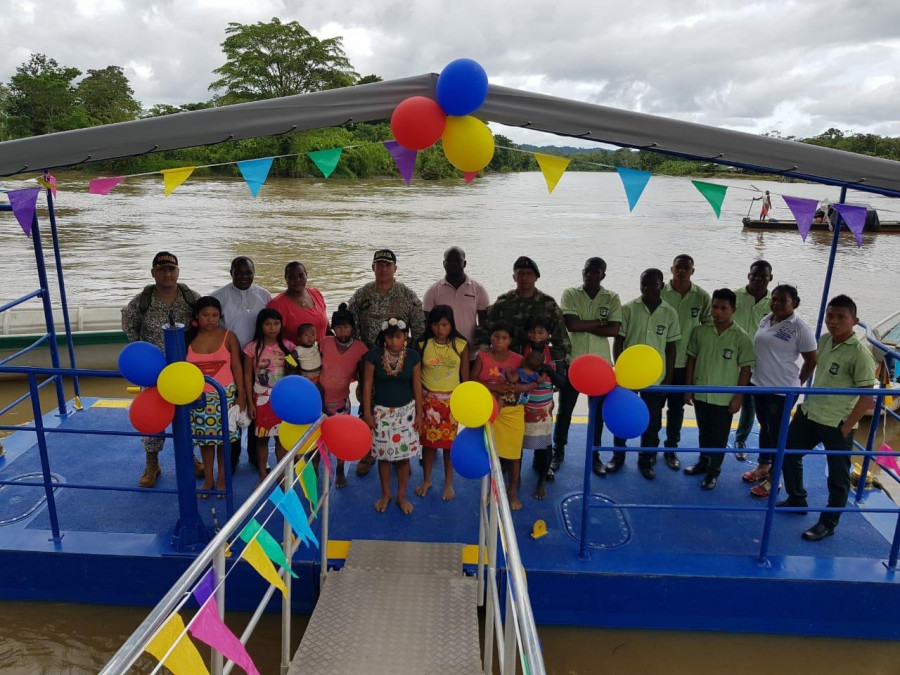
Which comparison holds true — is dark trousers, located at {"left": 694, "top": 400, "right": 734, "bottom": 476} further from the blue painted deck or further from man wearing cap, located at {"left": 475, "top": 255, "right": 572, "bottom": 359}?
man wearing cap, located at {"left": 475, "top": 255, "right": 572, "bottom": 359}

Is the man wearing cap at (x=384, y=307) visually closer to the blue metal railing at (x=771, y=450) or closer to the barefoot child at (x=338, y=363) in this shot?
the barefoot child at (x=338, y=363)

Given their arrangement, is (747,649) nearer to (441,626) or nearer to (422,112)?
(441,626)

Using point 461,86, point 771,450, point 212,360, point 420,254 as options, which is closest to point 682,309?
point 771,450

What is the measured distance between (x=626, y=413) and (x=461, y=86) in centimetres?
178

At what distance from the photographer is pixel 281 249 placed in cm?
1895

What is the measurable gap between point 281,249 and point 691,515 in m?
16.8

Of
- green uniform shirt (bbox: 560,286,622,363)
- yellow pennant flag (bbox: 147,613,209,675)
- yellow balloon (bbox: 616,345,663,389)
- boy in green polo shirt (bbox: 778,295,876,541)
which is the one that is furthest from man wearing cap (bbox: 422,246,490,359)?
yellow pennant flag (bbox: 147,613,209,675)

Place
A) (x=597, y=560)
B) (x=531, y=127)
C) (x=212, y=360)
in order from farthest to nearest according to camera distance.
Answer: (x=212, y=360), (x=597, y=560), (x=531, y=127)

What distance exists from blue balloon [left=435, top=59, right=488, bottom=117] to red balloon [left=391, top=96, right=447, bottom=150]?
0.22 feet

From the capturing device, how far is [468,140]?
10.7 ft

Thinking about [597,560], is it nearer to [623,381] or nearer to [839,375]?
[623,381]

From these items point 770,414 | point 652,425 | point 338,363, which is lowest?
point 652,425

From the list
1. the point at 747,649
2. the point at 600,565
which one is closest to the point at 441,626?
the point at 600,565

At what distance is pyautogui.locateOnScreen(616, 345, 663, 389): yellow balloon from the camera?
302cm
